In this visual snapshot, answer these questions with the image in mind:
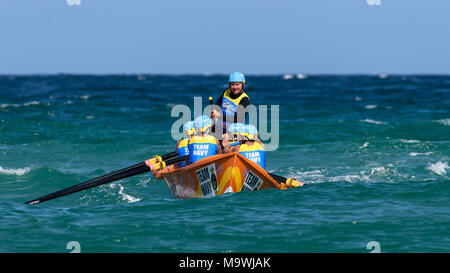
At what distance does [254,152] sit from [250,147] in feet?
0.45

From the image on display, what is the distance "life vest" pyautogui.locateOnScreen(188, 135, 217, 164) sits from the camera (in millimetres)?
13648

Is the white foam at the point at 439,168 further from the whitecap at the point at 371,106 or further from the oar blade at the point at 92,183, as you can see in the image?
the whitecap at the point at 371,106

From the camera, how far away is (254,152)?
1341 centimetres

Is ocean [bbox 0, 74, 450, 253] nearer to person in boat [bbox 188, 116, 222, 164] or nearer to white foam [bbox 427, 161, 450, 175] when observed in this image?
white foam [bbox 427, 161, 450, 175]

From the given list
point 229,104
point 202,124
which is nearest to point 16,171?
point 229,104

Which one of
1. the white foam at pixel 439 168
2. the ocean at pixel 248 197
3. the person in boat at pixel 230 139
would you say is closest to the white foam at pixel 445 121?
the ocean at pixel 248 197

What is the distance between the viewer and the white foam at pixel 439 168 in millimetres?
18062

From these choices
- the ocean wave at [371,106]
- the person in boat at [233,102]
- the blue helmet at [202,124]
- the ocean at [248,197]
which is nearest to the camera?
the ocean at [248,197]

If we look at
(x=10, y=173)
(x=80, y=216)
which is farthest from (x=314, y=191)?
(x=10, y=173)

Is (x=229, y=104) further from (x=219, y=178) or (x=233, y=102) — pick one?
(x=219, y=178)

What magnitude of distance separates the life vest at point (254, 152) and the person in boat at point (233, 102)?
6.20 feet
